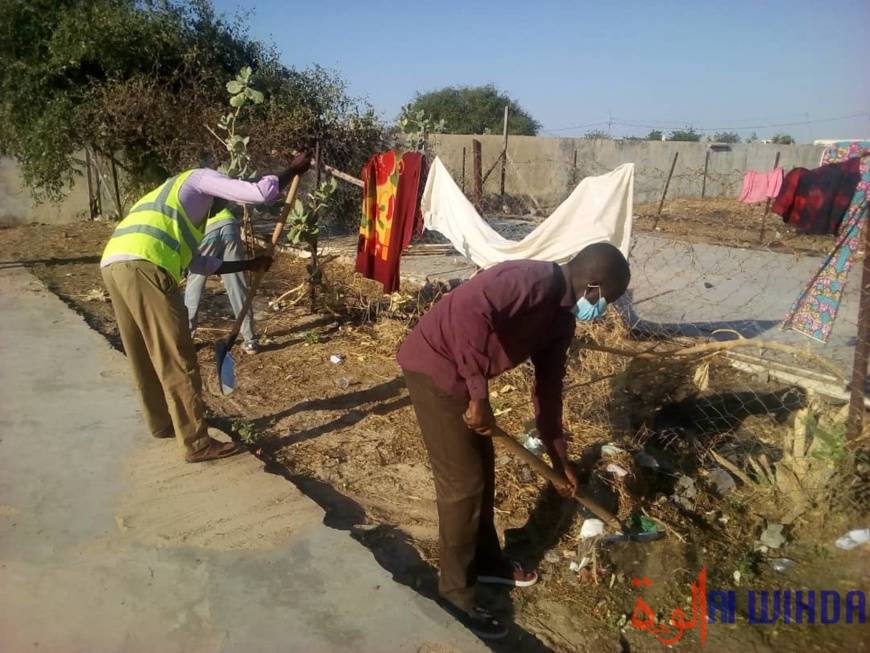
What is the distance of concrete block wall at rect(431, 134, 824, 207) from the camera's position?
16.7 meters

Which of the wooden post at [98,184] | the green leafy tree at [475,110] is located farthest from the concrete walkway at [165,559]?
the green leafy tree at [475,110]

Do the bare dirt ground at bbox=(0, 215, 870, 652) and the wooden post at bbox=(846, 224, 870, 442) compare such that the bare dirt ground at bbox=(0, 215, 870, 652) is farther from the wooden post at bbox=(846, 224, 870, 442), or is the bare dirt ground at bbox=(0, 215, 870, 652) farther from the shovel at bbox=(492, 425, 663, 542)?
the wooden post at bbox=(846, 224, 870, 442)

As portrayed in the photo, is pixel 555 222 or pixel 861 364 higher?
pixel 555 222

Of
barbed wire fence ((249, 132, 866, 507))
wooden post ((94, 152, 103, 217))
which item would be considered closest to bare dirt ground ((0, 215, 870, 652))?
barbed wire fence ((249, 132, 866, 507))

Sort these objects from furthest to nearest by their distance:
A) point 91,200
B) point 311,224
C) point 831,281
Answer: point 91,200
point 311,224
point 831,281

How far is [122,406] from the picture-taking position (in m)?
4.05

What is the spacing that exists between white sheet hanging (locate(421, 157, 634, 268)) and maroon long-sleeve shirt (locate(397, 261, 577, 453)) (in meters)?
2.36

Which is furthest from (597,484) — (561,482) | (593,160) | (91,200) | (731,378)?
(593,160)

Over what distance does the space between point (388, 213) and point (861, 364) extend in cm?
382

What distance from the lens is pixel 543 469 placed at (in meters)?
2.58

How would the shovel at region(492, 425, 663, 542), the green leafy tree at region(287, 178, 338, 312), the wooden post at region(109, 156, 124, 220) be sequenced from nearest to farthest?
the shovel at region(492, 425, 663, 542)
the green leafy tree at region(287, 178, 338, 312)
the wooden post at region(109, 156, 124, 220)

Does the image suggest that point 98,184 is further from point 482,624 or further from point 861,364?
point 861,364
